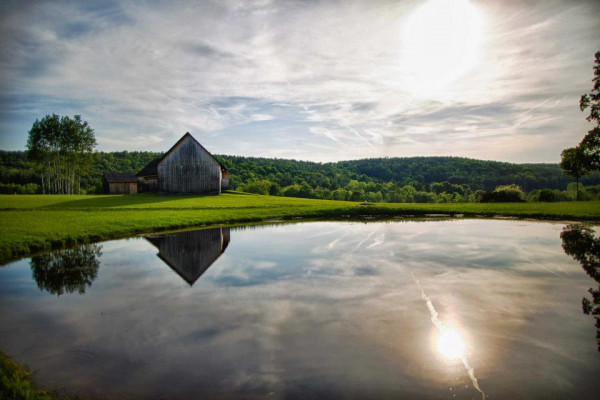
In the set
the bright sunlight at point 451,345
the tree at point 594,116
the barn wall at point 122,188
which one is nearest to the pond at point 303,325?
the bright sunlight at point 451,345

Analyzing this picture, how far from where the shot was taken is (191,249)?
18.9 meters

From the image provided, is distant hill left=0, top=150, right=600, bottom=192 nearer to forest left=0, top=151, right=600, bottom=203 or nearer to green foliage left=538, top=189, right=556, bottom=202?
forest left=0, top=151, right=600, bottom=203

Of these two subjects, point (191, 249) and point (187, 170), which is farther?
point (187, 170)

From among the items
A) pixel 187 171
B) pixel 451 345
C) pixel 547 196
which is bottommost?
pixel 451 345

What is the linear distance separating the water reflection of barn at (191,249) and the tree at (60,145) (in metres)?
66.4

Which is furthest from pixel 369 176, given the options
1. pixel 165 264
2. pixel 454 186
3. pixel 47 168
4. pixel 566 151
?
pixel 165 264

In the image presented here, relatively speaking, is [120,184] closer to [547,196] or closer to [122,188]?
[122,188]

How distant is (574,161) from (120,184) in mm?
79354

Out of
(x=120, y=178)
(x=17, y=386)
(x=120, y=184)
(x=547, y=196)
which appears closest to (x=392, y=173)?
(x=547, y=196)

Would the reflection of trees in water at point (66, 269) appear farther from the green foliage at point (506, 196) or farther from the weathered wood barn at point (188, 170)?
the green foliage at point (506, 196)

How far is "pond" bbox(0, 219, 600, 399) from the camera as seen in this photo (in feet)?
20.4

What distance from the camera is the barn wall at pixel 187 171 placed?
189ft

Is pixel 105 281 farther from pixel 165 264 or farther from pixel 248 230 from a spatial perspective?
pixel 248 230

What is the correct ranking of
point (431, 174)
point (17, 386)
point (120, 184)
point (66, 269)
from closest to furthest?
point (17, 386) → point (66, 269) → point (120, 184) → point (431, 174)
